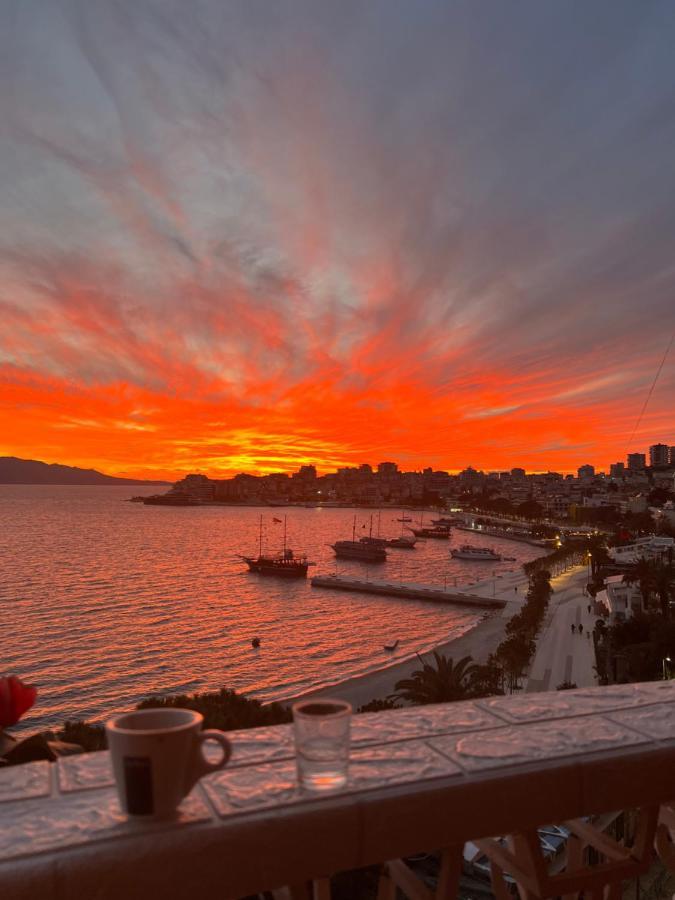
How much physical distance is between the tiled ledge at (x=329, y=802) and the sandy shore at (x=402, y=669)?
22090mm

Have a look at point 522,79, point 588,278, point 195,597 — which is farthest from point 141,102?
point 195,597

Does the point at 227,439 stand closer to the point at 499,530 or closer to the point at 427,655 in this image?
the point at 499,530

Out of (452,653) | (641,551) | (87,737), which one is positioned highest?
(641,551)

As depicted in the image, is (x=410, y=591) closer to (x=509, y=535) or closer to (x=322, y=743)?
(x=322, y=743)

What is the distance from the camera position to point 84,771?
113 cm

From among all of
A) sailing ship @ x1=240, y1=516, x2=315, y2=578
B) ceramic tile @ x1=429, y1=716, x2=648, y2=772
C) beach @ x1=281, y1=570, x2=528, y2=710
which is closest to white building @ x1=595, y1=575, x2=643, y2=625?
beach @ x1=281, y1=570, x2=528, y2=710

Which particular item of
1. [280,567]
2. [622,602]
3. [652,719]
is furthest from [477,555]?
[652,719]

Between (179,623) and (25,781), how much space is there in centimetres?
4603

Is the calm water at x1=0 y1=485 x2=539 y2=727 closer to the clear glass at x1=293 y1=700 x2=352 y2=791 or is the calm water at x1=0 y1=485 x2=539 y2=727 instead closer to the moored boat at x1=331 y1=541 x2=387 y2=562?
the moored boat at x1=331 y1=541 x2=387 y2=562

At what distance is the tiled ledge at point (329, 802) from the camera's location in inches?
35.5

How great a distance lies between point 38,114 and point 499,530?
143131 mm

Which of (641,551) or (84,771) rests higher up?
(84,771)

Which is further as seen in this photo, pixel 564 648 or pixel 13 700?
pixel 564 648

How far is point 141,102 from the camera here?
12109 millimetres
